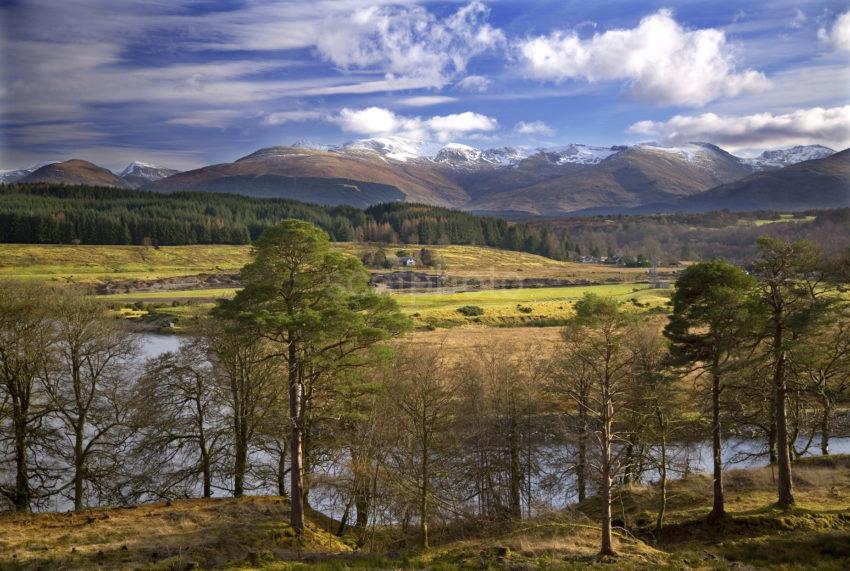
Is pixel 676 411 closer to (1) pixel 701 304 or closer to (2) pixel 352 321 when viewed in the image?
(1) pixel 701 304

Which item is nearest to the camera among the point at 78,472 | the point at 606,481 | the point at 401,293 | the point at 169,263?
the point at 606,481

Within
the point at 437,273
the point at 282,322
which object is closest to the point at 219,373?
the point at 282,322

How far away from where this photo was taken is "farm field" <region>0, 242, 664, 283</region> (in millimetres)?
120106

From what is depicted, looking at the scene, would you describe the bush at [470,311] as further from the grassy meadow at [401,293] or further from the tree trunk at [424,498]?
the tree trunk at [424,498]

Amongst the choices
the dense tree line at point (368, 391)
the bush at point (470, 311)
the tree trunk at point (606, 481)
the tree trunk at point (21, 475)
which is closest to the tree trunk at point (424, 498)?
the dense tree line at point (368, 391)

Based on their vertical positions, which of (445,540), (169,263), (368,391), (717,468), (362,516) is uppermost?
(169,263)

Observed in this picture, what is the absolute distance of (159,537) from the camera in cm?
2025

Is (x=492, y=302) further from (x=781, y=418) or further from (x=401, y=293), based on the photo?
(x=781, y=418)

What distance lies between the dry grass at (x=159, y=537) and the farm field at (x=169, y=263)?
9615cm

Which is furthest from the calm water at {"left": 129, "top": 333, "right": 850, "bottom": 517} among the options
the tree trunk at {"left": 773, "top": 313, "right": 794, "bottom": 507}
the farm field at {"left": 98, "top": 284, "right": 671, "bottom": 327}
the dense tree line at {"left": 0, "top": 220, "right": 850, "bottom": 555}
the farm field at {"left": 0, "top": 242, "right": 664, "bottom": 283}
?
the farm field at {"left": 0, "top": 242, "right": 664, "bottom": 283}

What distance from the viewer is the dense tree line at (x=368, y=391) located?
69.4 ft

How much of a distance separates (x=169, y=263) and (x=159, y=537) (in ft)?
458

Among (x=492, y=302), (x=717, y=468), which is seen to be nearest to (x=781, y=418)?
(x=717, y=468)

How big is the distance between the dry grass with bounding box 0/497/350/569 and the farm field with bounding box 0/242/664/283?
315ft
